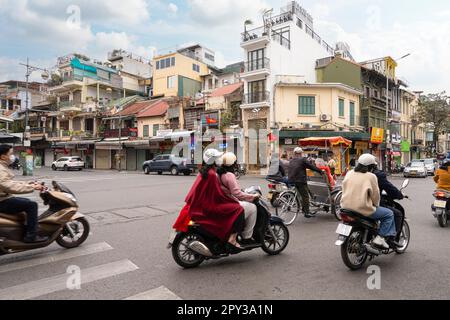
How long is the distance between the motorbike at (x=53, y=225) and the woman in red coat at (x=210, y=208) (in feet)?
7.28

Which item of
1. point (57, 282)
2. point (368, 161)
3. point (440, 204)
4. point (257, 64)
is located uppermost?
point (257, 64)

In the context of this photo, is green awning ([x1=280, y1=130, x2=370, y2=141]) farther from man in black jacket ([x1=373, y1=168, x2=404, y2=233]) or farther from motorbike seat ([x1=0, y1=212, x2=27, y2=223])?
motorbike seat ([x1=0, y1=212, x2=27, y2=223])

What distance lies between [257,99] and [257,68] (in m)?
2.88

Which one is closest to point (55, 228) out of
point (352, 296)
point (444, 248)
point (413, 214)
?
point (352, 296)

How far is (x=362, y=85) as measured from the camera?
31750 millimetres

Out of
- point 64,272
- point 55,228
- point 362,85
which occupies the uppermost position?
point 362,85

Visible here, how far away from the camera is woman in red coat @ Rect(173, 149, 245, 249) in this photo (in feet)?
14.7

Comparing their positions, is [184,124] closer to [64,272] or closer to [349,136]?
[349,136]

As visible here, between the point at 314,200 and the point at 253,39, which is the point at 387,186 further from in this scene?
the point at 253,39

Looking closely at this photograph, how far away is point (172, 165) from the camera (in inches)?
1027

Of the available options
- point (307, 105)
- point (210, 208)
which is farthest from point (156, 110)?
point (210, 208)

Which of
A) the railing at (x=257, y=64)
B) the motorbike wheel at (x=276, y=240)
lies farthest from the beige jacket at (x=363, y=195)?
the railing at (x=257, y=64)

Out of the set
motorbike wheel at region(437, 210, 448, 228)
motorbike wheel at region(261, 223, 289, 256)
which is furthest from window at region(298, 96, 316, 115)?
motorbike wheel at region(261, 223, 289, 256)
